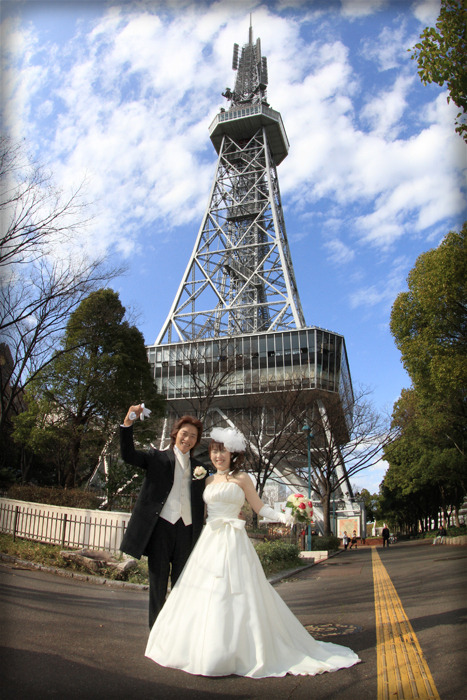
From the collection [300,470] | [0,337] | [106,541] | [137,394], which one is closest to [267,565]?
[106,541]

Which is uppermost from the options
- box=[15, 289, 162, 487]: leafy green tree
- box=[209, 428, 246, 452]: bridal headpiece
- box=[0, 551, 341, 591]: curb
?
box=[15, 289, 162, 487]: leafy green tree

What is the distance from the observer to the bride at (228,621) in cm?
335

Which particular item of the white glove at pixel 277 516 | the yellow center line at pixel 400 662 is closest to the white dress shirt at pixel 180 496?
the white glove at pixel 277 516

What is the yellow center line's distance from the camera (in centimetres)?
302

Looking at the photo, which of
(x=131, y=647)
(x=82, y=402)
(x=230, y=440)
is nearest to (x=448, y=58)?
(x=230, y=440)

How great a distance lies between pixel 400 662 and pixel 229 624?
1289 millimetres

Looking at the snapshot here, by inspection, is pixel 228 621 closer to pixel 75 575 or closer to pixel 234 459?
pixel 234 459

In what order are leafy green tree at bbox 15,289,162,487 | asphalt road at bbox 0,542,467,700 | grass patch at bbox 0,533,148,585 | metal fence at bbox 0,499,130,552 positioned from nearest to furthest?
asphalt road at bbox 0,542,467,700, grass patch at bbox 0,533,148,585, metal fence at bbox 0,499,130,552, leafy green tree at bbox 15,289,162,487

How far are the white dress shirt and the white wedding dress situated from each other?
0.23 m

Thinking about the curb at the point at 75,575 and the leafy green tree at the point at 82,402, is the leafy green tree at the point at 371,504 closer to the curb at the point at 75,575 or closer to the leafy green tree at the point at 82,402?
the leafy green tree at the point at 82,402

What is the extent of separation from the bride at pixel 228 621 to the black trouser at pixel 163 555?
0.18m

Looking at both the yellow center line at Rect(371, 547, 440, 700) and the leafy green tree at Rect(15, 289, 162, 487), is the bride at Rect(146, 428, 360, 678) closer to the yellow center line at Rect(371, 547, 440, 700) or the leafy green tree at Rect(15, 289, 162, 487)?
the yellow center line at Rect(371, 547, 440, 700)

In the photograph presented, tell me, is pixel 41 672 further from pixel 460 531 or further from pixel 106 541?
pixel 460 531

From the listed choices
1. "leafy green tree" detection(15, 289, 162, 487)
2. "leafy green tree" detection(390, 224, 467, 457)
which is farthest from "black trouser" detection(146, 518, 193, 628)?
"leafy green tree" detection(15, 289, 162, 487)
